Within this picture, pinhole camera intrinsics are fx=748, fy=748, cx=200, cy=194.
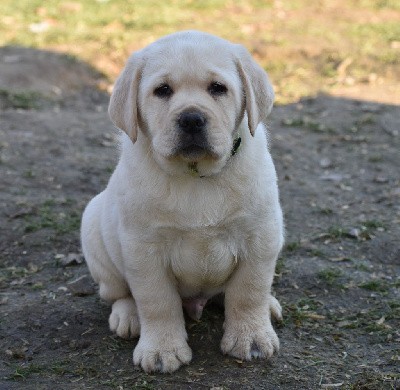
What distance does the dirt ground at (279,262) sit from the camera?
135 inches

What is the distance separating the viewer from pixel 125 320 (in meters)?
3.73

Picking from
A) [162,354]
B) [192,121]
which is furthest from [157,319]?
[192,121]

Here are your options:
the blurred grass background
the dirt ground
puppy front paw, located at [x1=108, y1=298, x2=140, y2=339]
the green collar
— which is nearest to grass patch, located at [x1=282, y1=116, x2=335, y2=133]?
the dirt ground

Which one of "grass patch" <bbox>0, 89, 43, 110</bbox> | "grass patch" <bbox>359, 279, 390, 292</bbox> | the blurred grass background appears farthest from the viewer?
the blurred grass background

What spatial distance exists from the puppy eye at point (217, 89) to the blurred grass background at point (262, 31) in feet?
16.4

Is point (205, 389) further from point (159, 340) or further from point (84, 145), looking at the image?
point (84, 145)

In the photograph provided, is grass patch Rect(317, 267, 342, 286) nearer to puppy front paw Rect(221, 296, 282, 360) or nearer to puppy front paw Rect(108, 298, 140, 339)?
puppy front paw Rect(221, 296, 282, 360)

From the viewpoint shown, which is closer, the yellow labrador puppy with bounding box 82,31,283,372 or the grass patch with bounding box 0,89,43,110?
the yellow labrador puppy with bounding box 82,31,283,372

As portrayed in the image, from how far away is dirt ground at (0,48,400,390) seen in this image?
3420 mm

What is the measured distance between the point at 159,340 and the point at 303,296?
3.43ft

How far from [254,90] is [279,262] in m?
1.52

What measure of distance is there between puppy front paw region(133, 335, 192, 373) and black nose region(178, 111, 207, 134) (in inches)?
39.7

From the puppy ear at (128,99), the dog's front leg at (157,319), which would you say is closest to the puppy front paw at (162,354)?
the dog's front leg at (157,319)

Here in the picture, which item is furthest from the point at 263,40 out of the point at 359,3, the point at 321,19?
the point at 359,3
